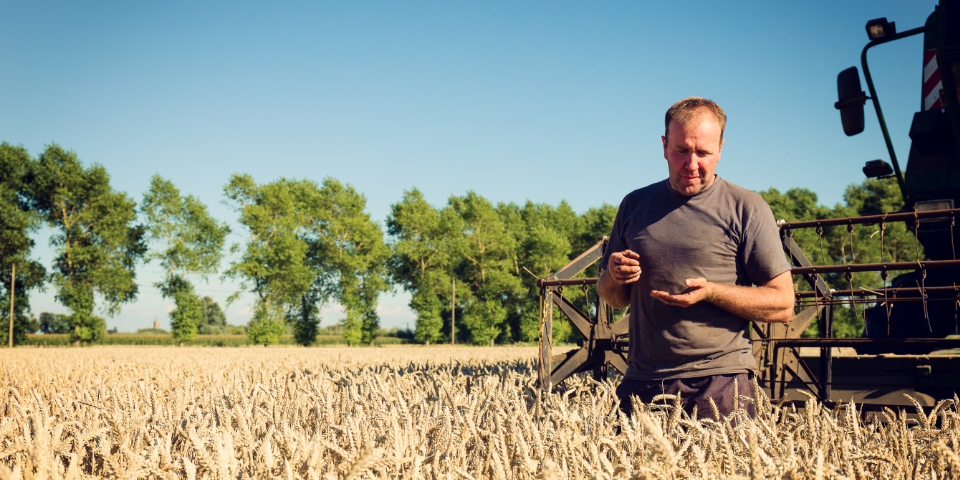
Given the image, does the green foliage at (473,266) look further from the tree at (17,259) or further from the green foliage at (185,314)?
the tree at (17,259)

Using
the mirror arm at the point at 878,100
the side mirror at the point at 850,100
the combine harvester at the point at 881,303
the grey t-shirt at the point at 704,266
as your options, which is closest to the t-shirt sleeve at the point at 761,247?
the grey t-shirt at the point at 704,266

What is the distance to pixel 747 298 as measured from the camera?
8.10 feet

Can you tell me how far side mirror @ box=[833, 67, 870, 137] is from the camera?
5.16 m

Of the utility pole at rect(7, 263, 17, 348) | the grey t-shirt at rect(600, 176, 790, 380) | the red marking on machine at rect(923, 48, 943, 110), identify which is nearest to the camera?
the grey t-shirt at rect(600, 176, 790, 380)

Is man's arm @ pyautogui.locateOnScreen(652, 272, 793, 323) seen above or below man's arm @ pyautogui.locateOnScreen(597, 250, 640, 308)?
below

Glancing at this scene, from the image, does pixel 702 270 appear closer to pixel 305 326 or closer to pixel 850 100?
pixel 850 100

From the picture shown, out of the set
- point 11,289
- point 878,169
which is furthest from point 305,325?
point 878,169

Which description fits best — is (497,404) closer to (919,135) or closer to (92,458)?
(92,458)

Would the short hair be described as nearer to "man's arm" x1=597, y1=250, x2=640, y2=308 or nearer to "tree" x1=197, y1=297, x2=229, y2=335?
"man's arm" x1=597, y1=250, x2=640, y2=308

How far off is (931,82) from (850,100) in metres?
1.51

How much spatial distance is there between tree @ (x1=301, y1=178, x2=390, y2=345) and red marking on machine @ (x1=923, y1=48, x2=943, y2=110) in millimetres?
45828

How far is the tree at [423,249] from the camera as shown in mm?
53250

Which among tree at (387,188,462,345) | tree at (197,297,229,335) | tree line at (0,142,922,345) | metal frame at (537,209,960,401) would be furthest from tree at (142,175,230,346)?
tree at (197,297,229,335)

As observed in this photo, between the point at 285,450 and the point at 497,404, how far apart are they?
3.49ft
